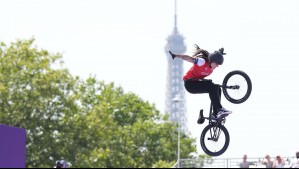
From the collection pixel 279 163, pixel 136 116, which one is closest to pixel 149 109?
pixel 136 116

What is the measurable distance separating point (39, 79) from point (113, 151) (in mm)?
10353

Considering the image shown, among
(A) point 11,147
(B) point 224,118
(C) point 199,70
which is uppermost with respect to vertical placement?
(C) point 199,70

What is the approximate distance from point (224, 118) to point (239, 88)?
0.88 meters

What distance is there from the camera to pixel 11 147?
25.6 meters

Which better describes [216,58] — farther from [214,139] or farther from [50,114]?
[50,114]

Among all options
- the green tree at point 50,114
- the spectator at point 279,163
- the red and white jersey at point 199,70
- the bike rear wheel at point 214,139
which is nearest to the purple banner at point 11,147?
the bike rear wheel at point 214,139

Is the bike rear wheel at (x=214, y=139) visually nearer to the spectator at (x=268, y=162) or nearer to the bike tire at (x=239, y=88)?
the bike tire at (x=239, y=88)

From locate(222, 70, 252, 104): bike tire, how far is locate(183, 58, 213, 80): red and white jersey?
1038mm

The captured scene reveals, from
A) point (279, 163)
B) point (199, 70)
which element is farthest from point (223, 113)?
point (279, 163)

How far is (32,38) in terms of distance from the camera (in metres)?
68.9

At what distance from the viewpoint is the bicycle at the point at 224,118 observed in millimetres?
24594

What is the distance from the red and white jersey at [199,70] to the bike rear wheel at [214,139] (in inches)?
70.2

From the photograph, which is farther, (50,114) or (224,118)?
(50,114)

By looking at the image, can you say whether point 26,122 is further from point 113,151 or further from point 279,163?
point 279,163
